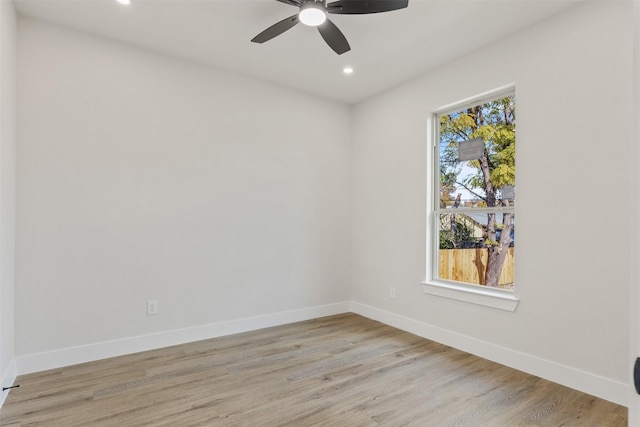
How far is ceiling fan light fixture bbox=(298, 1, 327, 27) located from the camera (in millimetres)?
2297

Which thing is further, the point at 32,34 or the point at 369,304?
the point at 369,304

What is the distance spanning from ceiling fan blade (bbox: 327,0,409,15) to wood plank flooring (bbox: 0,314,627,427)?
261 centimetres

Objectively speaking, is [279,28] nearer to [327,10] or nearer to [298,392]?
[327,10]

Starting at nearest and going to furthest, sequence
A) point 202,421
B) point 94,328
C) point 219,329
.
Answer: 1. point 202,421
2. point 94,328
3. point 219,329

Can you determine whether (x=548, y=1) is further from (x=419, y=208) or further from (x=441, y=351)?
(x=441, y=351)

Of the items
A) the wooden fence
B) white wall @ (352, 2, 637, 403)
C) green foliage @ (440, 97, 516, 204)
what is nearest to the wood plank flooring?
white wall @ (352, 2, 637, 403)

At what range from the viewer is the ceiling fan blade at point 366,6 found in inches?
86.0

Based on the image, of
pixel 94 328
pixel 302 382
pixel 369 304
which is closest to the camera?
pixel 302 382

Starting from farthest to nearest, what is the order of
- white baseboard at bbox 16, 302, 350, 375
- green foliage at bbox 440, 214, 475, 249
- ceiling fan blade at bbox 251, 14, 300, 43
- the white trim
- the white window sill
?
green foliage at bbox 440, 214, 475, 249 → the white trim → the white window sill → white baseboard at bbox 16, 302, 350, 375 → ceiling fan blade at bbox 251, 14, 300, 43

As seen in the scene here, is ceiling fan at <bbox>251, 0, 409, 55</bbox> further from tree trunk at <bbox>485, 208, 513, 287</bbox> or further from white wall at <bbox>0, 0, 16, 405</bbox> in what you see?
tree trunk at <bbox>485, 208, 513, 287</bbox>

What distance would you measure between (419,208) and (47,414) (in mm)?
3490

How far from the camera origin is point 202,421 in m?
2.13

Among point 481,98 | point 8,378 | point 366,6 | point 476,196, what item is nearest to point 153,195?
point 8,378

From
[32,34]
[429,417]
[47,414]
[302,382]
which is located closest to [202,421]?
[302,382]
